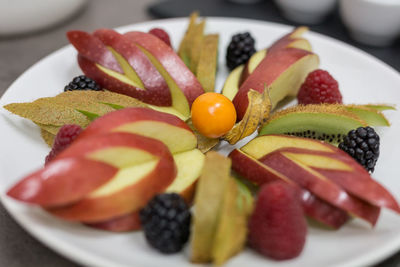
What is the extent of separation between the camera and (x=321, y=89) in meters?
1.45

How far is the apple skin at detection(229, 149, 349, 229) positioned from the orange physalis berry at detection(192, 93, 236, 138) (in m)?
0.16

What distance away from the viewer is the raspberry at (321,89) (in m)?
A: 1.45

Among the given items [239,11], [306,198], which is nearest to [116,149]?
[306,198]

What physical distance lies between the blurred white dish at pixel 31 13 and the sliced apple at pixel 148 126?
100 centimetres

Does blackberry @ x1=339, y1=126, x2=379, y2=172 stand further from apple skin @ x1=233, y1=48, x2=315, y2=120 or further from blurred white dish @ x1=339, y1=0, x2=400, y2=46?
Result: blurred white dish @ x1=339, y1=0, x2=400, y2=46

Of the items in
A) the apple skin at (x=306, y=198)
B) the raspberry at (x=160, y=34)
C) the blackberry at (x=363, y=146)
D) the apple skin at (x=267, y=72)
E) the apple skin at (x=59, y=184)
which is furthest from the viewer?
the raspberry at (x=160, y=34)

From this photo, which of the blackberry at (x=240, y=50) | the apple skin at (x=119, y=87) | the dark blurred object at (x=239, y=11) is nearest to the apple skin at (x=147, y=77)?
the apple skin at (x=119, y=87)

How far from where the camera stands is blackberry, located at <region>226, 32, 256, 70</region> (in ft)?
5.51

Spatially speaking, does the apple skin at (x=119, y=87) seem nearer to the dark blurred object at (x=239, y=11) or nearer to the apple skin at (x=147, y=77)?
the apple skin at (x=147, y=77)

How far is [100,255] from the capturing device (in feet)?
3.11

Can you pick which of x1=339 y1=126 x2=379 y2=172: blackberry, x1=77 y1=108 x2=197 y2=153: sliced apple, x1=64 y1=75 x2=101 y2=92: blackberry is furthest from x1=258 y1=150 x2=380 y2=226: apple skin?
x1=64 y1=75 x2=101 y2=92: blackberry

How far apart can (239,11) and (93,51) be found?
3.41ft

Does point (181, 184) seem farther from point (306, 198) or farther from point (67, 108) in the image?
point (67, 108)

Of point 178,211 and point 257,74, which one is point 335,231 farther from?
point 257,74
